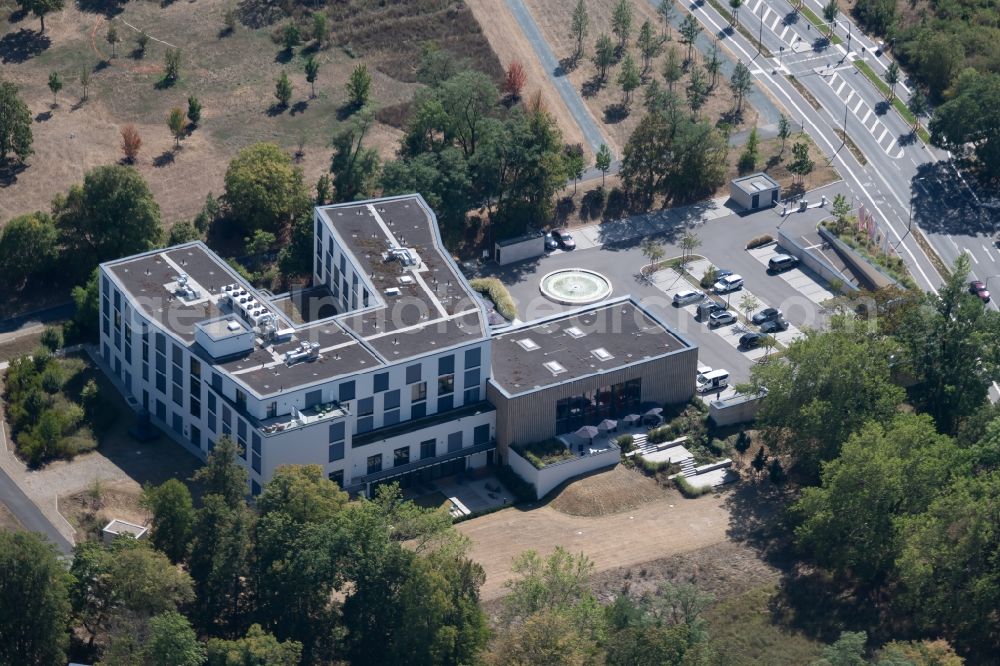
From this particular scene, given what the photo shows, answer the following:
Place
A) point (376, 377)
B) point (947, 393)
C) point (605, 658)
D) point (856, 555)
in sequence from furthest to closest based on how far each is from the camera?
point (947, 393)
point (376, 377)
point (856, 555)
point (605, 658)

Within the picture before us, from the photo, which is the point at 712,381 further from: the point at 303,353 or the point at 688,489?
the point at 303,353

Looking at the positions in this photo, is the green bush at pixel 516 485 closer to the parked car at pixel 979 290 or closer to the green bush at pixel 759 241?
the green bush at pixel 759 241

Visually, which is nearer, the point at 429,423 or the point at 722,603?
the point at 722,603

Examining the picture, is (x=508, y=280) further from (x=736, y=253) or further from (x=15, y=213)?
(x=15, y=213)

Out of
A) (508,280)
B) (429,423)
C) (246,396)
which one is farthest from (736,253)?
(246,396)

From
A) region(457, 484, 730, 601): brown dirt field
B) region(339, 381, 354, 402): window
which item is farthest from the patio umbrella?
region(339, 381, 354, 402): window

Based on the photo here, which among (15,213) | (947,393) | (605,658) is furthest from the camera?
(15,213)
